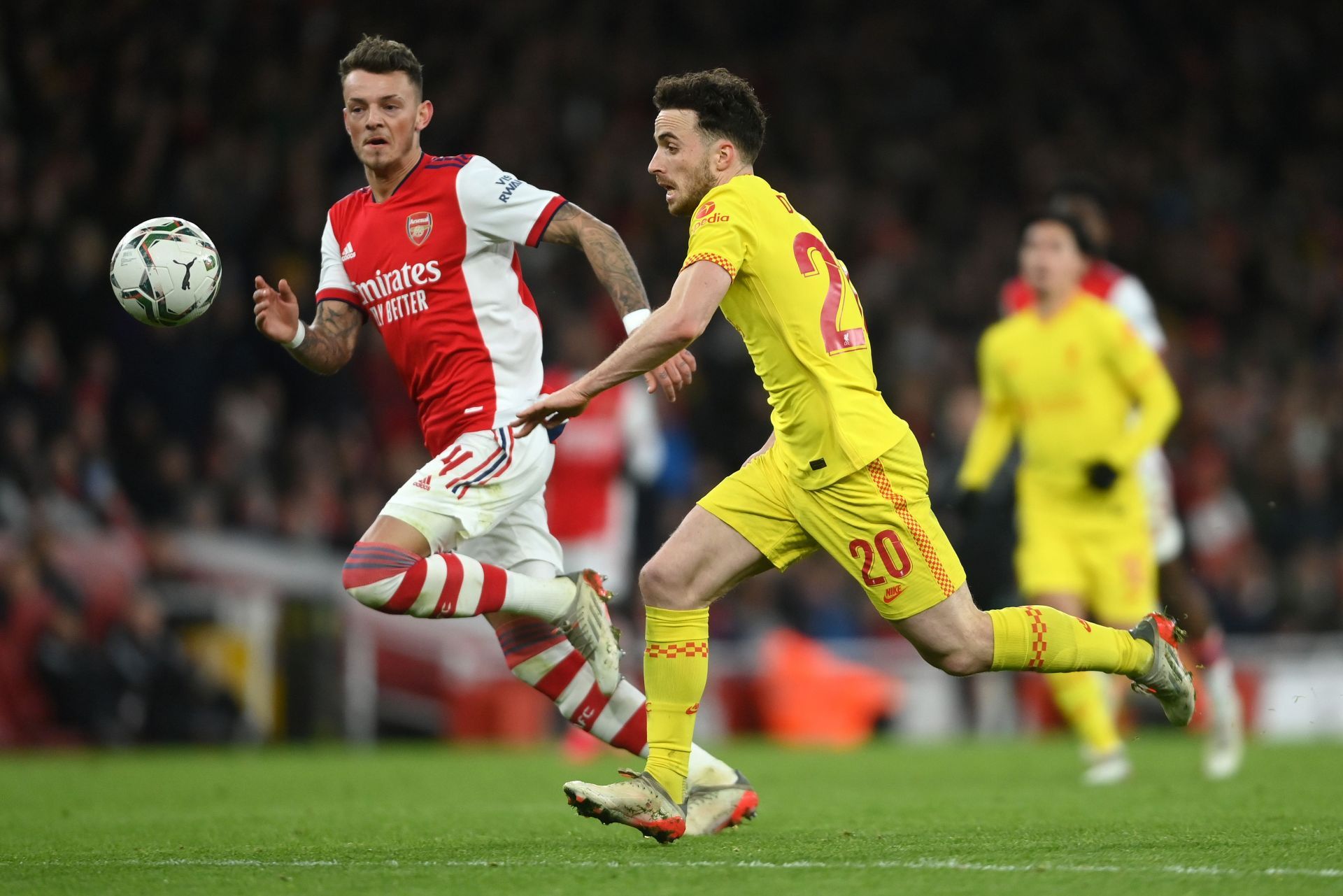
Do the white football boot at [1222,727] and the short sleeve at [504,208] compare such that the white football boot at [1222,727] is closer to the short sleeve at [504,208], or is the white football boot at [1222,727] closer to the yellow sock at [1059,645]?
the yellow sock at [1059,645]

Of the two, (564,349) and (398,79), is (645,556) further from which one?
(398,79)

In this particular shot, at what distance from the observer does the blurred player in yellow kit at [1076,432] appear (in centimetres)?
842

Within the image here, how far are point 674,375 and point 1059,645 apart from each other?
1414 millimetres

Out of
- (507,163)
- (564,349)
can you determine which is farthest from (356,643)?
(507,163)

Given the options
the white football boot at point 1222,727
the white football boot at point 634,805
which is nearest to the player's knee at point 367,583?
the white football boot at point 634,805

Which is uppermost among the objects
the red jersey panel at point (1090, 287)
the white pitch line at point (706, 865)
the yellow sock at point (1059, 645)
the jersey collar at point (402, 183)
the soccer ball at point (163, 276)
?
the red jersey panel at point (1090, 287)

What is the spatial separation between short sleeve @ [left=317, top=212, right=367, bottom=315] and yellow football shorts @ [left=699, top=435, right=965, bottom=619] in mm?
1723

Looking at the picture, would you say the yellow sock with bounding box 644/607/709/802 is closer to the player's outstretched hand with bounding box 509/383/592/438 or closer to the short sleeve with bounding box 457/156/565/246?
the player's outstretched hand with bounding box 509/383/592/438

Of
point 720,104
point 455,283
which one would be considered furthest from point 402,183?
point 720,104

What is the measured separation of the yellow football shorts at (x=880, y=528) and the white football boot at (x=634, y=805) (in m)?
0.77

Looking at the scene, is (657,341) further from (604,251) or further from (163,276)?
(163,276)

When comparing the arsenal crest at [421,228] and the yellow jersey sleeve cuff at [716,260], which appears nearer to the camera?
the yellow jersey sleeve cuff at [716,260]

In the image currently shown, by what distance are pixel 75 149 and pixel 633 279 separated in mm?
9860

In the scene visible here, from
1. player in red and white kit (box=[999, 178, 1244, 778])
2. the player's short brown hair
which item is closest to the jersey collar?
the player's short brown hair
